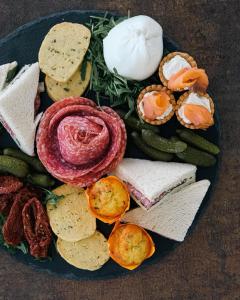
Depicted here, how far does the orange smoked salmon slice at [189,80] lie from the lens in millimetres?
1977

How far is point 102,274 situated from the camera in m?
2.24

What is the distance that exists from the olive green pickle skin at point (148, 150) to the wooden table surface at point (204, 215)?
1.44ft

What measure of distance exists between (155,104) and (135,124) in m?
0.13

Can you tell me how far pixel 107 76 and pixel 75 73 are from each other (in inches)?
4.8

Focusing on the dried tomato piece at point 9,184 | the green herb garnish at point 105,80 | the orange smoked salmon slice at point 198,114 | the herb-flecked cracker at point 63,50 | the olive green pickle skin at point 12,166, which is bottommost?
the orange smoked salmon slice at point 198,114

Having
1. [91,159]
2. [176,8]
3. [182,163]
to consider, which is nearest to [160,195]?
[182,163]

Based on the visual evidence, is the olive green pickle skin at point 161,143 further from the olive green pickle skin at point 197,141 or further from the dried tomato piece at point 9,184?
the dried tomato piece at point 9,184

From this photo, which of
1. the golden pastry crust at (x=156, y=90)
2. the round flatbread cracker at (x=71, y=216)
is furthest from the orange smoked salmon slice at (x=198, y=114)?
the round flatbread cracker at (x=71, y=216)

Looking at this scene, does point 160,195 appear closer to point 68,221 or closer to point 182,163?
point 182,163

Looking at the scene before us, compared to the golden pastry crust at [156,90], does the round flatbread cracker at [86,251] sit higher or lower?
lower

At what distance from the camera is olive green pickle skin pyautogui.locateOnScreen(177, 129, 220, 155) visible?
210 centimetres

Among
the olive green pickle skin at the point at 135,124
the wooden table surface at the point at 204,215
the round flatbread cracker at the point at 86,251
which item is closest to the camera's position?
the olive green pickle skin at the point at 135,124

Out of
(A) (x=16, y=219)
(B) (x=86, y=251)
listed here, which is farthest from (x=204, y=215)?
(A) (x=16, y=219)

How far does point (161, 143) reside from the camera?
6.84ft
